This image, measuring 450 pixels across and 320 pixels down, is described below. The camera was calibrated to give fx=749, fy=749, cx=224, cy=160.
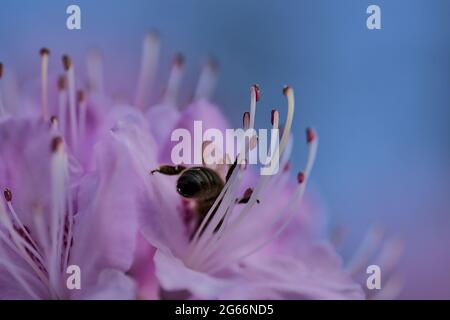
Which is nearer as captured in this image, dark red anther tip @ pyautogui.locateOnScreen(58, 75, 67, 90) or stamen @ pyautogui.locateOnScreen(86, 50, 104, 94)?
dark red anther tip @ pyautogui.locateOnScreen(58, 75, 67, 90)

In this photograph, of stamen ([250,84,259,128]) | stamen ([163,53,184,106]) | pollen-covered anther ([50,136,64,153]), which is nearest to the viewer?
pollen-covered anther ([50,136,64,153])

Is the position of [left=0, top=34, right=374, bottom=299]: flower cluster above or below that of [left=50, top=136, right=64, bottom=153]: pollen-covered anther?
below

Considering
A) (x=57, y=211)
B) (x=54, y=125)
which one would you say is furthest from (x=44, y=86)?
(x=57, y=211)

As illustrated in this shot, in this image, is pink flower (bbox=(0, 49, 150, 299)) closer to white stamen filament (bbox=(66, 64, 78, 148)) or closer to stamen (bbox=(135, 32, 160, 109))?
white stamen filament (bbox=(66, 64, 78, 148))

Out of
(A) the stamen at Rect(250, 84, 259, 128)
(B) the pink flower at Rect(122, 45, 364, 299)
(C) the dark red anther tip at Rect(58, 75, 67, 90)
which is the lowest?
(B) the pink flower at Rect(122, 45, 364, 299)

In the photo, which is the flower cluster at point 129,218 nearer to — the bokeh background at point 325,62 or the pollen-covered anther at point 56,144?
the pollen-covered anther at point 56,144

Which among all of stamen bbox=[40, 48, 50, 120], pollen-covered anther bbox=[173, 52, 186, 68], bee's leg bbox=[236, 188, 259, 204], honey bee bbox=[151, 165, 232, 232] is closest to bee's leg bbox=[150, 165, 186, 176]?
honey bee bbox=[151, 165, 232, 232]

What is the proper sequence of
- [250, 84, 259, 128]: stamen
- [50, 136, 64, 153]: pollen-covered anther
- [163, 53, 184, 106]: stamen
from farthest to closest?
1. [163, 53, 184, 106]: stamen
2. [250, 84, 259, 128]: stamen
3. [50, 136, 64, 153]: pollen-covered anther

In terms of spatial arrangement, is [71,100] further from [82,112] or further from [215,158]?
[215,158]
